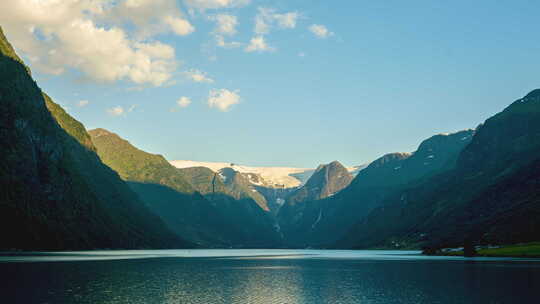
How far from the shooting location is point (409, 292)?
7731cm

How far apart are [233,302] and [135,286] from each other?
23002 millimetres

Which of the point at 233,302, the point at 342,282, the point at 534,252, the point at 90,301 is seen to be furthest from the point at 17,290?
the point at 534,252

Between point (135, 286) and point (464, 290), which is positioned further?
point (135, 286)

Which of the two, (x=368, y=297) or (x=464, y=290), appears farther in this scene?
(x=464, y=290)

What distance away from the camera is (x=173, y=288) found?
82.8 m

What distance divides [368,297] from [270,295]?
1380 cm

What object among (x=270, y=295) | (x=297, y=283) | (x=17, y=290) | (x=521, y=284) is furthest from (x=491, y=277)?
(x=17, y=290)

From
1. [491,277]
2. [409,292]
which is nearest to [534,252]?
[491,277]

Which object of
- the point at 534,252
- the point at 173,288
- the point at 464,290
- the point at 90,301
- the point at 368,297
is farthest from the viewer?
the point at 534,252

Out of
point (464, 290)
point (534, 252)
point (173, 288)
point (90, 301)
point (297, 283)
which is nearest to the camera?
point (90, 301)

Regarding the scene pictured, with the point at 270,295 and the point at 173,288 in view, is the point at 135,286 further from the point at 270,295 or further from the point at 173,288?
the point at 270,295

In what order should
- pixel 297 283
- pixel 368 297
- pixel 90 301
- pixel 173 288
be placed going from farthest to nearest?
pixel 297 283, pixel 173 288, pixel 368 297, pixel 90 301

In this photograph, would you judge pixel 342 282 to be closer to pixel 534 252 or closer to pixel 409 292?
pixel 409 292

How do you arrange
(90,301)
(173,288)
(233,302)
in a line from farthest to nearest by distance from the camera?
1. (173,288)
2. (233,302)
3. (90,301)
